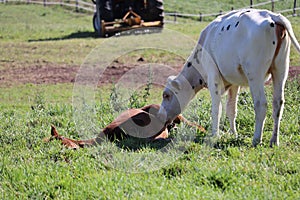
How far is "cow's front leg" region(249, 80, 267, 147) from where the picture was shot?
691 cm

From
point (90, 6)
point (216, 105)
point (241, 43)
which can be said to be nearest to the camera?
point (241, 43)

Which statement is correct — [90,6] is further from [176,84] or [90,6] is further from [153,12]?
[176,84]

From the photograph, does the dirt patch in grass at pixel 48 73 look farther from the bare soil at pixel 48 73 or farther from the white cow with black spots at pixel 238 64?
the white cow with black spots at pixel 238 64

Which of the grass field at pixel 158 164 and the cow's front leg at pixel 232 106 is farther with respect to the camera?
the cow's front leg at pixel 232 106

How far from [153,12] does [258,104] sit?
827 inches

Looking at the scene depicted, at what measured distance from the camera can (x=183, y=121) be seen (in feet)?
27.8

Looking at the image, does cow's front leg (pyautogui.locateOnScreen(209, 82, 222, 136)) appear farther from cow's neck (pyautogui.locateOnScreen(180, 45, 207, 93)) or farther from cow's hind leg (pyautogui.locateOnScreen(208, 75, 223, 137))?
cow's neck (pyautogui.locateOnScreen(180, 45, 207, 93))

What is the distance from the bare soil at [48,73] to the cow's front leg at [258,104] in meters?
9.15

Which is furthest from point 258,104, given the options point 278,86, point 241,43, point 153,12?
point 153,12

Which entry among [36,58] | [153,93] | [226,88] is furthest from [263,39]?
[36,58]

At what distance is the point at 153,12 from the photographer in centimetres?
2748

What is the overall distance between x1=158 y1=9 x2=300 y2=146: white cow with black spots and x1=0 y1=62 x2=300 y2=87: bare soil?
828cm

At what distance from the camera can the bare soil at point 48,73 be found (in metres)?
17.2

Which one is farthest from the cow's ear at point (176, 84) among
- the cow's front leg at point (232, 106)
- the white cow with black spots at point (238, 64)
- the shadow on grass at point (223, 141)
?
the shadow on grass at point (223, 141)
